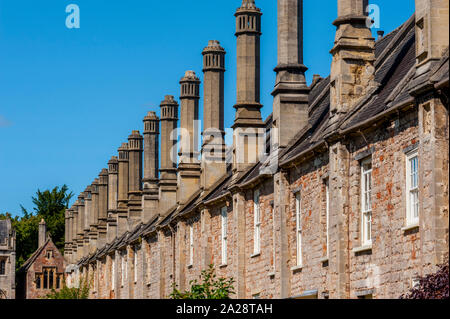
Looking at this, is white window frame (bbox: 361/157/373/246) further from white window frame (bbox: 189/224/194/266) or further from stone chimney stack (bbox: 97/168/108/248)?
stone chimney stack (bbox: 97/168/108/248)

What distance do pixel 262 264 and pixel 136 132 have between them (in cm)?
3115

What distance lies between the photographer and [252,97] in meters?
35.2

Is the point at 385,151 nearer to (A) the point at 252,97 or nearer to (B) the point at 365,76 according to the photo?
(B) the point at 365,76

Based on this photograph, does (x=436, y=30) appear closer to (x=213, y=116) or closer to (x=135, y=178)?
(x=213, y=116)

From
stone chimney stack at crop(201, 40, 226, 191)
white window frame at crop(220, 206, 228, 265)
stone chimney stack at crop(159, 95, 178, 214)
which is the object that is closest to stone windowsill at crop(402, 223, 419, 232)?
white window frame at crop(220, 206, 228, 265)

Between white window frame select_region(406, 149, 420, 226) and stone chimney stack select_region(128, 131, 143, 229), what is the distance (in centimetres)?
3767

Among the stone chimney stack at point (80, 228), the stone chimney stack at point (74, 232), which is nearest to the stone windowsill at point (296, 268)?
the stone chimney stack at point (80, 228)

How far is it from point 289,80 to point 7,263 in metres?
82.4

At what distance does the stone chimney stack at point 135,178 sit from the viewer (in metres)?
57.6

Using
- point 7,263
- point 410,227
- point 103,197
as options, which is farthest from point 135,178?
point 7,263

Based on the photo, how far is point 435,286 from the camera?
55.5 feet

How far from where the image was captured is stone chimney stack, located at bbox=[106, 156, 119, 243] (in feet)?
208

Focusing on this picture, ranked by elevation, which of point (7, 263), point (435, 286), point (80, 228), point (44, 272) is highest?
point (80, 228)
